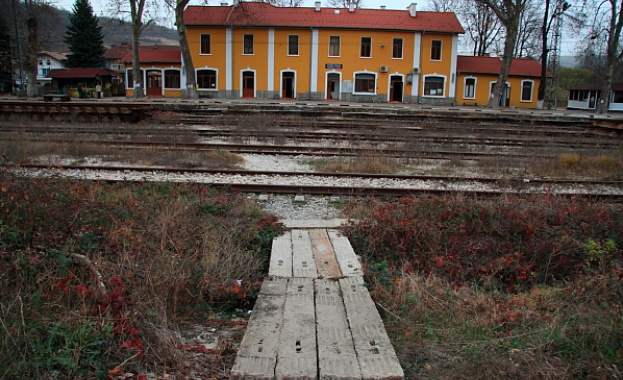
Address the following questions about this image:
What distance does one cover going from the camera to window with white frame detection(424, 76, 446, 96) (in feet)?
157

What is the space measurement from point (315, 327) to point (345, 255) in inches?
82.8

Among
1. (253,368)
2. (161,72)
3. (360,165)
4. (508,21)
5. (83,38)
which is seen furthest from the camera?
(83,38)

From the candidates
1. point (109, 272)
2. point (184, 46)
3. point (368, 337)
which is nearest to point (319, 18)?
point (184, 46)

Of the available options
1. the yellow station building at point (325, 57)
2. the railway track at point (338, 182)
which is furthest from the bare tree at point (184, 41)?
the railway track at point (338, 182)

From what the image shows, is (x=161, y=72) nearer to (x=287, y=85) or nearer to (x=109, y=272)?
(x=287, y=85)

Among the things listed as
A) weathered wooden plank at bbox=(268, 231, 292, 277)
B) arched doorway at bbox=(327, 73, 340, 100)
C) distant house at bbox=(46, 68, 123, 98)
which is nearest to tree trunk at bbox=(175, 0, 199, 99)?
arched doorway at bbox=(327, 73, 340, 100)

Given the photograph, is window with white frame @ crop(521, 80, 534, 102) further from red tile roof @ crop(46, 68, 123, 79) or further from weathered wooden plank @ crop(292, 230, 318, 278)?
weathered wooden plank @ crop(292, 230, 318, 278)

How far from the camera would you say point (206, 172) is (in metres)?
11.4

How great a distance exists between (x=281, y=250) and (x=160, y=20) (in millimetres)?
41943

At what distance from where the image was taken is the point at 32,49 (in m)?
41.7

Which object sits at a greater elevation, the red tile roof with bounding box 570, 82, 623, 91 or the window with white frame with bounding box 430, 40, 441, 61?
the window with white frame with bounding box 430, 40, 441, 61

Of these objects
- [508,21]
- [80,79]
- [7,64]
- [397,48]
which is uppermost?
[508,21]

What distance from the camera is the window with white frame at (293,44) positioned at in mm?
47088

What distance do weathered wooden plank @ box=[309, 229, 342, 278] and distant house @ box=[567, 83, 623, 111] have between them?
56.8 metres
